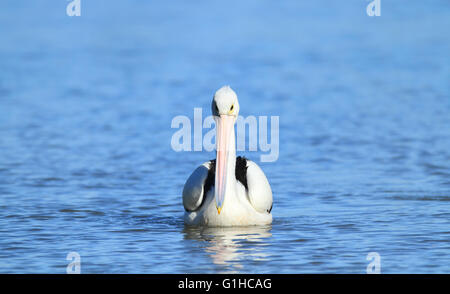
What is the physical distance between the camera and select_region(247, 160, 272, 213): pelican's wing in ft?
31.4

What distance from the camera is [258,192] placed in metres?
9.59

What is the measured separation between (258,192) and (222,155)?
558mm

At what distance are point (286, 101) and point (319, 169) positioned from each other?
5369mm

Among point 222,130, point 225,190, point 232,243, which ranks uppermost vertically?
point 222,130
